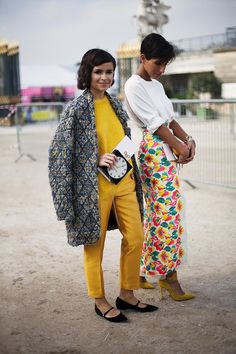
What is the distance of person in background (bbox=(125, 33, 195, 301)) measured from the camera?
3.25m

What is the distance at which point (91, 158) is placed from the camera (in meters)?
2.97

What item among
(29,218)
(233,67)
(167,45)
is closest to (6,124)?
(233,67)

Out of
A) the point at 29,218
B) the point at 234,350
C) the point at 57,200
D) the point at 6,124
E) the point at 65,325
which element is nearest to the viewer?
the point at 234,350

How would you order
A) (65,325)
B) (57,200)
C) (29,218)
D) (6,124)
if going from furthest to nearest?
(6,124), (29,218), (65,325), (57,200)

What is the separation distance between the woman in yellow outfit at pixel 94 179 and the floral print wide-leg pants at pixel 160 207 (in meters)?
0.17

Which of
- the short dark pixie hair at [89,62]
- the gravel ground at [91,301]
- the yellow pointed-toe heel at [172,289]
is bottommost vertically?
the gravel ground at [91,301]

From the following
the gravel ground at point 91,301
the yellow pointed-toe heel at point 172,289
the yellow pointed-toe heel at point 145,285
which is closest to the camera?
the gravel ground at point 91,301

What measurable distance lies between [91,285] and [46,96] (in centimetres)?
2647

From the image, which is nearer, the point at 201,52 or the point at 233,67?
the point at 233,67

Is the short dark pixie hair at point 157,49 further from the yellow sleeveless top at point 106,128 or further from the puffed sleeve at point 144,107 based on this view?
the yellow sleeveless top at point 106,128

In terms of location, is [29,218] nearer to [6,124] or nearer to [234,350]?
[234,350]

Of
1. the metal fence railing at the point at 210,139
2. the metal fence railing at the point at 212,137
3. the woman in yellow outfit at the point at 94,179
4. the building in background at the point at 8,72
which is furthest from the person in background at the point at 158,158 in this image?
the building in background at the point at 8,72

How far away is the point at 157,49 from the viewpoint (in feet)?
10.5

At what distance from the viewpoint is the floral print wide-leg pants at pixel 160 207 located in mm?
3311
